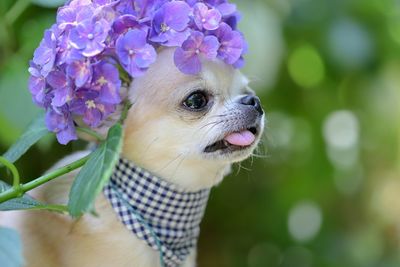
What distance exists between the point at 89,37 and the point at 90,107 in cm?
9

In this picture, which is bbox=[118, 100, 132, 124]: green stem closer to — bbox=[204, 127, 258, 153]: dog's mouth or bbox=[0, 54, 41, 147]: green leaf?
bbox=[204, 127, 258, 153]: dog's mouth

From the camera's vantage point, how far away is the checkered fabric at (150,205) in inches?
39.9

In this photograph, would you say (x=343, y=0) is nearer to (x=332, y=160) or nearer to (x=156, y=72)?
(x=332, y=160)

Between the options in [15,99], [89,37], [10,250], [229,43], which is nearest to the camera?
[10,250]

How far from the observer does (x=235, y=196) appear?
185 centimetres

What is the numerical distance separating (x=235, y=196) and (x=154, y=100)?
882 mm

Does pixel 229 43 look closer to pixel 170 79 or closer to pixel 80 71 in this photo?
pixel 170 79

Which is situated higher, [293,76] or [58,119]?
[58,119]

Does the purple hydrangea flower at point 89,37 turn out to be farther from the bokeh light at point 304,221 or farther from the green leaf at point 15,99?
the bokeh light at point 304,221

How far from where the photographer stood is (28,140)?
39.1 inches

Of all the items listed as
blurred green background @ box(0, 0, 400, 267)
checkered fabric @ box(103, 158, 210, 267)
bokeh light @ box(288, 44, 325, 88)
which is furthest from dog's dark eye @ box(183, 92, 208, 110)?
bokeh light @ box(288, 44, 325, 88)

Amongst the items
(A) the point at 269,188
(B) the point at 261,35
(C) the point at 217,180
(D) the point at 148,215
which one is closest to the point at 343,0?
(B) the point at 261,35

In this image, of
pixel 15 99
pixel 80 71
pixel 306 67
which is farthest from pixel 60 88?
pixel 306 67

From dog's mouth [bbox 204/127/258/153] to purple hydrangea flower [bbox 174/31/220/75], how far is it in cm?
12
